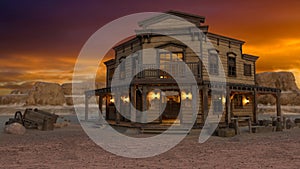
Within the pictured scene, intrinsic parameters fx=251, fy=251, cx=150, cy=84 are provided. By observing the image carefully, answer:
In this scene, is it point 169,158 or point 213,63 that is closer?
point 169,158

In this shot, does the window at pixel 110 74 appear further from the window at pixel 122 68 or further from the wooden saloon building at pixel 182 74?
the wooden saloon building at pixel 182 74

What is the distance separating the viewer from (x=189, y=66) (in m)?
18.4

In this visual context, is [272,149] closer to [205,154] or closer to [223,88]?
[205,154]

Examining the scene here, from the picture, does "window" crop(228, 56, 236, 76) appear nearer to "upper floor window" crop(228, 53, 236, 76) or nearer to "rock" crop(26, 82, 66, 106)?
"upper floor window" crop(228, 53, 236, 76)

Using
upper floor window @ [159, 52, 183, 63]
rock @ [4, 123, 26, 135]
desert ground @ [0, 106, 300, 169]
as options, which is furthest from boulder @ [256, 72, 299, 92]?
desert ground @ [0, 106, 300, 169]

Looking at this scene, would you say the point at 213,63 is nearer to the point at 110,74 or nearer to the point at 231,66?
the point at 231,66

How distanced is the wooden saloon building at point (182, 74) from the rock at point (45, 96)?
11786 cm

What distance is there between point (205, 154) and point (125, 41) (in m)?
16.6

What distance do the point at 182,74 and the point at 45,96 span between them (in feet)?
427

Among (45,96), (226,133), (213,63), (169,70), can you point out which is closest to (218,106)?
(213,63)

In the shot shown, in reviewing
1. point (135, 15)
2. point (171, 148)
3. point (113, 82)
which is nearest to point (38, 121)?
point (113, 82)

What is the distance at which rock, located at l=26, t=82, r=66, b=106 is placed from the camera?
131 metres

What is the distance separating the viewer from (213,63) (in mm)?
20797

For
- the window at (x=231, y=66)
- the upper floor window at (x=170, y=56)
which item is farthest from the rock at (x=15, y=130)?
the window at (x=231, y=66)
